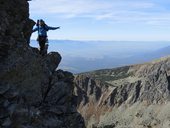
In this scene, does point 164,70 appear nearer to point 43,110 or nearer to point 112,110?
point 112,110

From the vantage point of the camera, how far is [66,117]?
3447 centimetres

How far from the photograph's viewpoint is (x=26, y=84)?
3262 centimetres

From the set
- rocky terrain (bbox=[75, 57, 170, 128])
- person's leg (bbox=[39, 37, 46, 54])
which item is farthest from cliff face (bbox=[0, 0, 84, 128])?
A: rocky terrain (bbox=[75, 57, 170, 128])

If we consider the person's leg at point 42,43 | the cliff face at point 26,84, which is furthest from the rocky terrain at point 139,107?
the cliff face at point 26,84

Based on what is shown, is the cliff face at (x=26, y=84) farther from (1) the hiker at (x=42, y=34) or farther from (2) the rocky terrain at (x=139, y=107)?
(2) the rocky terrain at (x=139, y=107)

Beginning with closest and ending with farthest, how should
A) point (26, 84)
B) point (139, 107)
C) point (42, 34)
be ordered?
point (26, 84) → point (42, 34) → point (139, 107)

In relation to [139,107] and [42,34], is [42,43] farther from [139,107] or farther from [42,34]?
[139,107]

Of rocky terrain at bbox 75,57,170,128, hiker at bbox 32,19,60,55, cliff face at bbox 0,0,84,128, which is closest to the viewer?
cliff face at bbox 0,0,84,128

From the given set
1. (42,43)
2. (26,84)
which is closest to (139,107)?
(42,43)

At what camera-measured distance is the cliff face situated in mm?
30656

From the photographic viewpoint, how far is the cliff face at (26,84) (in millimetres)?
30656

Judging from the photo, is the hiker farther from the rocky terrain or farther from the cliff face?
the rocky terrain

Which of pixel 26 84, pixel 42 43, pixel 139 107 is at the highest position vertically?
pixel 42 43

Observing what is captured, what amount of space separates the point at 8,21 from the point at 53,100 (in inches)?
265
